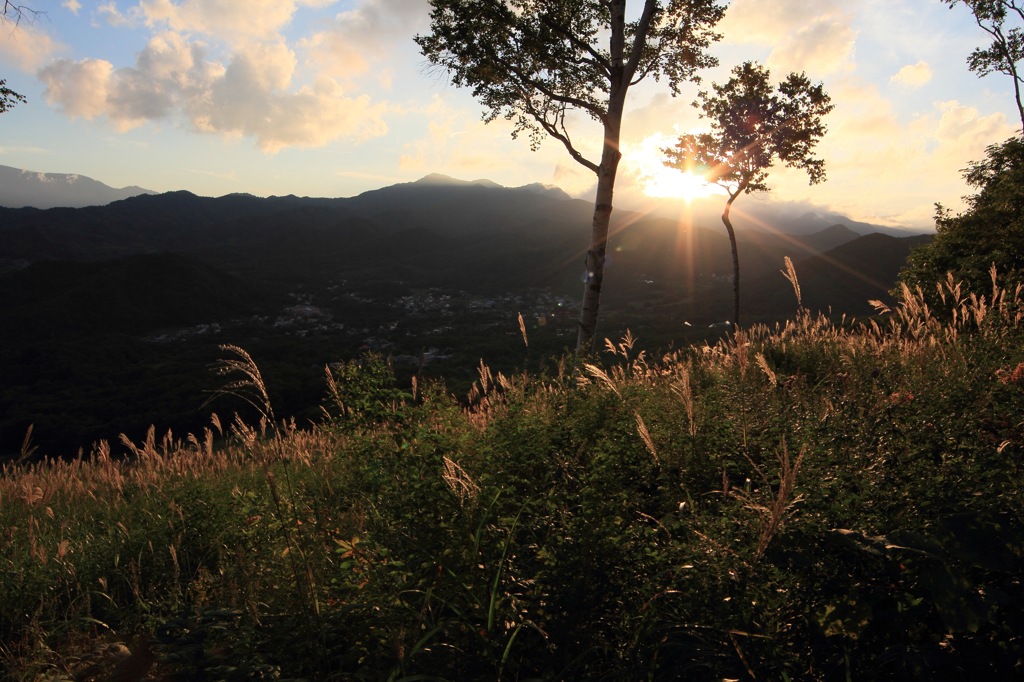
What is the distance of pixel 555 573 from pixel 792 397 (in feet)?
9.88

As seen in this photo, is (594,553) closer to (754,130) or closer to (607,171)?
(607,171)

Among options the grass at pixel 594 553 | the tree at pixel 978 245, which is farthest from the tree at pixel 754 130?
the grass at pixel 594 553

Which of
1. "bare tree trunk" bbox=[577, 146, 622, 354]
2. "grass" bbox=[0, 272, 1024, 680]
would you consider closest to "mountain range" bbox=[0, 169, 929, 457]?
"bare tree trunk" bbox=[577, 146, 622, 354]

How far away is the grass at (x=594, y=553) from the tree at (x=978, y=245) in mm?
9548

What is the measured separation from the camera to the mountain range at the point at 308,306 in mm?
49062

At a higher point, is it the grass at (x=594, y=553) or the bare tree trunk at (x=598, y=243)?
the bare tree trunk at (x=598, y=243)

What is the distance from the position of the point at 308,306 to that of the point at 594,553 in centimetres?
11297

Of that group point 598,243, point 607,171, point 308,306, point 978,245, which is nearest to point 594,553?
point 598,243

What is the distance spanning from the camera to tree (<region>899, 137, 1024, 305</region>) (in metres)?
11.3

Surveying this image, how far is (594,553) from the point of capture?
2.18m

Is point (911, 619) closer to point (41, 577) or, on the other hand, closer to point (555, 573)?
point (555, 573)

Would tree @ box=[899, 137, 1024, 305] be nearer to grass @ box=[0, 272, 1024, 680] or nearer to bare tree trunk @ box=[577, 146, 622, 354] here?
bare tree trunk @ box=[577, 146, 622, 354]

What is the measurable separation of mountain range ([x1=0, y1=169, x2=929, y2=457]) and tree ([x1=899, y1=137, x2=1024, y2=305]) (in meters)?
2.56

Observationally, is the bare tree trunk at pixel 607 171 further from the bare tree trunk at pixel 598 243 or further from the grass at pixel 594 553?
the grass at pixel 594 553
